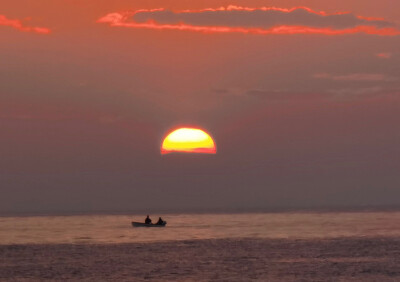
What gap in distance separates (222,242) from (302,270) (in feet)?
127

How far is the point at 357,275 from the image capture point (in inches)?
2186

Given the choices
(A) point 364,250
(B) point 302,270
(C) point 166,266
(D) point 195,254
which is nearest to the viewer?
(B) point 302,270

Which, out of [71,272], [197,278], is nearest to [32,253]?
[71,272]

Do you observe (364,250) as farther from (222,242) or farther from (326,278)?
(326,278)

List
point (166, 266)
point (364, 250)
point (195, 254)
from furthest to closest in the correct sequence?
point (364, 250)
point (195, 254)
point (166, 266)

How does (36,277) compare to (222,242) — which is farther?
(222,242)

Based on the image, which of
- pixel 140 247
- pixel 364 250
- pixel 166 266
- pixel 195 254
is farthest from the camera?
pixel 140 247

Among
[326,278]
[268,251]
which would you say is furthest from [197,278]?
[268,251]

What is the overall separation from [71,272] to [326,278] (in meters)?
20.3

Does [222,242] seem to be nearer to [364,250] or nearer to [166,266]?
[364,250]

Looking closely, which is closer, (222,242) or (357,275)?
(357,275)

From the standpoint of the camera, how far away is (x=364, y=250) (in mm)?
80312

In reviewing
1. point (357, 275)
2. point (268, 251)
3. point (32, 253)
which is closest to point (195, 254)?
point (268, 251)

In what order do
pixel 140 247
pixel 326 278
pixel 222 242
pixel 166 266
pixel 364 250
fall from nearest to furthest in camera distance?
pixel 326 278
pixel 166 266
pixel 364 250
pixel 140 247
pixel 222 242
